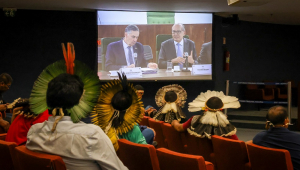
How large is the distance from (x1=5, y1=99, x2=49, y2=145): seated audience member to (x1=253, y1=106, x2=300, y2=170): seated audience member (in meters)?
2.02

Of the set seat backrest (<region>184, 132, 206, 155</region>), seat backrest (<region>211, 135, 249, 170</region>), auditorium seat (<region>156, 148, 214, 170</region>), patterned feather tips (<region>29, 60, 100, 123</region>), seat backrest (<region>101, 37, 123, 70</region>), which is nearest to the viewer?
patterned feather tips (<region>29, 60, 100, 123</region>)

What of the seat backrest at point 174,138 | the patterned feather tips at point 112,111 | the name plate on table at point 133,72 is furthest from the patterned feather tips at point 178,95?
the name plate on table at point 133,72

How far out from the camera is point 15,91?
280 inches

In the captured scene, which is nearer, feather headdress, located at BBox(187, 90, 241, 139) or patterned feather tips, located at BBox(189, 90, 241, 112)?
feather headdress, located at BBox(187, 90, 241, 139)

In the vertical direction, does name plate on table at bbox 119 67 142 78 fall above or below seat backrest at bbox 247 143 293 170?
above

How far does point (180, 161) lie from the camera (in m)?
1.96

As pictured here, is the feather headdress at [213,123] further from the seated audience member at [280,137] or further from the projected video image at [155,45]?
the projected video image at [155,45]

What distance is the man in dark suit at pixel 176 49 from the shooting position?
7.33 metres

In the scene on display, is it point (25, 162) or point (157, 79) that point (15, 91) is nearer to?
point (157, 79)

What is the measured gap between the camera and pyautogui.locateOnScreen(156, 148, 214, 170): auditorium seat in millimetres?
1875

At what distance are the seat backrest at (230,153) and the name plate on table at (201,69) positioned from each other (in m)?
4.62

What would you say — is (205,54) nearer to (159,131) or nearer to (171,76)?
(171,76)

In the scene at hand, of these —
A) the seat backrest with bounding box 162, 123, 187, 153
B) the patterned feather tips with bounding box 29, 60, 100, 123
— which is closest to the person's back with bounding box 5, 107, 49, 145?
the patterned feather tips with bounding box 29, 60, 100, 123

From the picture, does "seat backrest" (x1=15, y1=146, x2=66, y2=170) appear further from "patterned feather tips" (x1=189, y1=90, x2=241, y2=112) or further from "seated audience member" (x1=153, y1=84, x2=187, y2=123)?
"seated audience member" (x1=153, y1=84, x2=187, y2=123)
